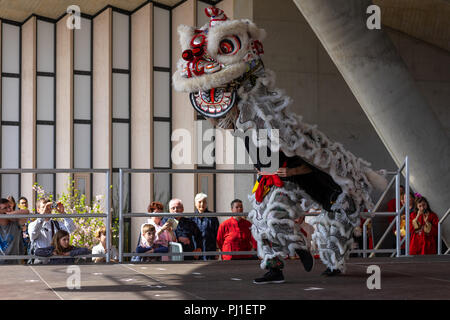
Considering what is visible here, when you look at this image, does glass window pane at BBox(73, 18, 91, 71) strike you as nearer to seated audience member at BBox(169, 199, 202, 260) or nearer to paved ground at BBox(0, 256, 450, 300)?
seated audience member at BBox(169, 199, 202, 260)

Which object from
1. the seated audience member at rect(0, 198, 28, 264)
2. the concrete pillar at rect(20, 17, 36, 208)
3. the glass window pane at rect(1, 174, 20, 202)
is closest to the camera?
the seated audience member at rect(0, 198, 28, 264)

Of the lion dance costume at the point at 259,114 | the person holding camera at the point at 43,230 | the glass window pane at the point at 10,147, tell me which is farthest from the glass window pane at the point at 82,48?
the lion dance costume at the point at 259,114

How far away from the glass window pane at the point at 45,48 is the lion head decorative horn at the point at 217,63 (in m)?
10.1

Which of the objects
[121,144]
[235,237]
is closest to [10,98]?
[121,144]

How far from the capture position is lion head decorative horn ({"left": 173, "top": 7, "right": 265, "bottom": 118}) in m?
3.99

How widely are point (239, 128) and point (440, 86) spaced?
757 centimetres

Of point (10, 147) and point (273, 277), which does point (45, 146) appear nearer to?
point (10, 147)

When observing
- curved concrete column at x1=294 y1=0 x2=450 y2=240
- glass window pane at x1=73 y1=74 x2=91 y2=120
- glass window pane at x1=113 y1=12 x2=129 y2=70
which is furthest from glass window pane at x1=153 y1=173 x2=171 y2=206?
curved concrete column at x1=294 y1=0 x2=450 y2=240

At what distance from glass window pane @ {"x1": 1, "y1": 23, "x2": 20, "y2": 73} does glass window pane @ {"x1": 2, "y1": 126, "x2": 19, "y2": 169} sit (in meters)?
1.22

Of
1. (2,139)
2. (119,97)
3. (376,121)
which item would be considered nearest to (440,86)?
(376,121)

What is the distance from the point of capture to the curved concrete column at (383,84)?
23.8 ft

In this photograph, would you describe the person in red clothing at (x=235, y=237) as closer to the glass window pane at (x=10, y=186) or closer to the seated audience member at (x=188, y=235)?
the seated audience member at (x=188, y=235)
